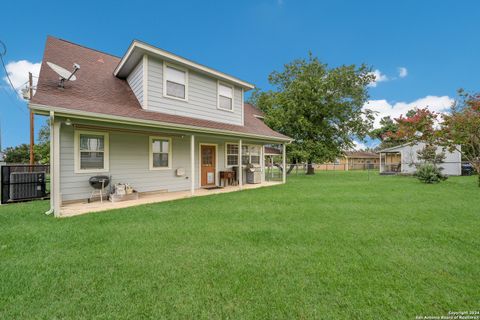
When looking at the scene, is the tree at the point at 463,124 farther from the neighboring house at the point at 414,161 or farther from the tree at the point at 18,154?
the tree at the point at 18,154

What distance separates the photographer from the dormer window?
972 centimetres

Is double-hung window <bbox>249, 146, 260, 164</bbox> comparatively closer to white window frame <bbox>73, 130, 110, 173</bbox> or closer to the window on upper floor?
the window on upper floor

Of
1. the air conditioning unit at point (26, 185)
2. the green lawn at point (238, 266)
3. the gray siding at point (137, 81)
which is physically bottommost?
the green lawn at point (238, 266)

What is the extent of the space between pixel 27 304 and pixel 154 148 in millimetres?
6302

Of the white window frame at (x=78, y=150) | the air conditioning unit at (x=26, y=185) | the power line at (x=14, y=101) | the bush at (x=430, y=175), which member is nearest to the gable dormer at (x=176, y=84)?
the white window frame at (x=78, y=150)

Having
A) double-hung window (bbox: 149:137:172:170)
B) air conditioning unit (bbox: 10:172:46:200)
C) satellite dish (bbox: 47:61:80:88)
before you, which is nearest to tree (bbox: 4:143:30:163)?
air conditioning unit (bbox: 10:172:46:200)

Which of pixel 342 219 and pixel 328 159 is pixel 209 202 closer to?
pixel 342 219

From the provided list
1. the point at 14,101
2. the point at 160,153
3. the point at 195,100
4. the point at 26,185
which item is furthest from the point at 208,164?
the point at 14,101

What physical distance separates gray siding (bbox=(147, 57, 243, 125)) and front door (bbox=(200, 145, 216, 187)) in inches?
53.5

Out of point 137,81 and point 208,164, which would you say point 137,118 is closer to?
point 137,81

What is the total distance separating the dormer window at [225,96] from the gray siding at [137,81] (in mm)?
3275

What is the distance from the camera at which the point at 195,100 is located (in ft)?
28.6

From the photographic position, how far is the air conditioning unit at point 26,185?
6609 mm

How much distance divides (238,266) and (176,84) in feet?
24.2
